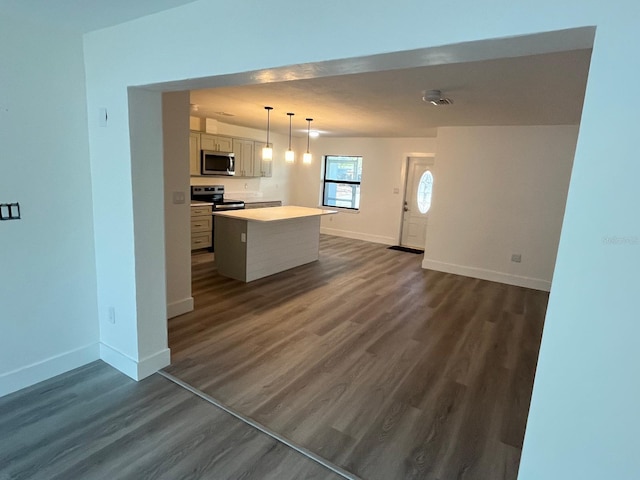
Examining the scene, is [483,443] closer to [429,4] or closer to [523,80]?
[429,4]

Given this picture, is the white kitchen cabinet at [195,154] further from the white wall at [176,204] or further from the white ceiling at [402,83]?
the white wall at [176,204]

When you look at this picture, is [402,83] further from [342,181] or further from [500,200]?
[342,181]

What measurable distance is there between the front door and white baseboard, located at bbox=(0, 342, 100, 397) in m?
6.08

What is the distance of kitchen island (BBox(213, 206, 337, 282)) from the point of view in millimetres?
4840

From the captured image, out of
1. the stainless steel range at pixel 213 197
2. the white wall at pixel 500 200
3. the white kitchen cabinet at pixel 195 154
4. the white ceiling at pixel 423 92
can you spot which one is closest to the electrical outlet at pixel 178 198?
the white ceiling at pixel 423 92

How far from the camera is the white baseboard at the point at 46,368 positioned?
233cm

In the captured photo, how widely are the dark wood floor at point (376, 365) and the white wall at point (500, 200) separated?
24.0 inches

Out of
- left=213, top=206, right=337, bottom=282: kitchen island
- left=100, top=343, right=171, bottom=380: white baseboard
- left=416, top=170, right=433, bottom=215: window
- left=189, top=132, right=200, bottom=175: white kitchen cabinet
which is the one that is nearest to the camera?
left=100, top=343, right=171, bottom=380: white baseboard

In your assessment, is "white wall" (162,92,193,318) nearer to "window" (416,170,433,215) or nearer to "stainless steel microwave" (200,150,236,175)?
"stainless steel microwave" (200,150,236,175)

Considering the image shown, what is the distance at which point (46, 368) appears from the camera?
8.20ft

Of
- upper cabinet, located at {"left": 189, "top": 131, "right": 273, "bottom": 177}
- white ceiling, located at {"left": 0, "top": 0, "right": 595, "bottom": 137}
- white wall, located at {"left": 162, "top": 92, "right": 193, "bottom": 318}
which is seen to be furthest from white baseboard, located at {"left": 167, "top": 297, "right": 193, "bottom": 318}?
upper cabinet, located at {"left": 189, "top": 131, "right": 273, "bottom": 177}

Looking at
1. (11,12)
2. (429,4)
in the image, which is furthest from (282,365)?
(11,12)

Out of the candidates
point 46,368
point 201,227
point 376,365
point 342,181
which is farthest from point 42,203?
point 342,181

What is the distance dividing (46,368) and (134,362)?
586 mm
